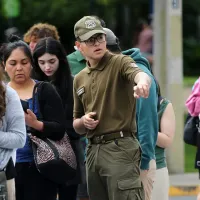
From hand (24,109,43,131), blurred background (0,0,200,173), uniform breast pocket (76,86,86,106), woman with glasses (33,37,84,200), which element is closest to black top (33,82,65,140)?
hand (24,109,43,131)

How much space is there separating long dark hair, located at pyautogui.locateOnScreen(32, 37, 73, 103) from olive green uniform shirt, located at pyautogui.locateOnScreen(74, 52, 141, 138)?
1.46 m

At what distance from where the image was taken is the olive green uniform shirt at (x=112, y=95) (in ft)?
19.5

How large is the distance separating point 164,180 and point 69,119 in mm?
1144

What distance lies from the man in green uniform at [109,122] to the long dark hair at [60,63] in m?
1.42

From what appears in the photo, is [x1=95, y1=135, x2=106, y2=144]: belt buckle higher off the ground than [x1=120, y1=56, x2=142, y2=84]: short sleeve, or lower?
lower

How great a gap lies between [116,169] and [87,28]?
1.00 meters

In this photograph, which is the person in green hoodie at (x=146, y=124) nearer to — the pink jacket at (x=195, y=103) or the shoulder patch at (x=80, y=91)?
the shoulder patch at (x=80, y=91)

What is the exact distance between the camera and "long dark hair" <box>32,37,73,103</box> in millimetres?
7496

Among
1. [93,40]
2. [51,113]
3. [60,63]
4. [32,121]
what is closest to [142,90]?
[93,40]

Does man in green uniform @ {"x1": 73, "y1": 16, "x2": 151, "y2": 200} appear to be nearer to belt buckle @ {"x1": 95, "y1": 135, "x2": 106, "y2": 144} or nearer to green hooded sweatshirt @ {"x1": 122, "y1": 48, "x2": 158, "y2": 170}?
belt buckle @ {"x1": 95, "y1": 135, "x2": 106, "y2": 144}

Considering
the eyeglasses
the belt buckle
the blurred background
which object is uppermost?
the blurred background

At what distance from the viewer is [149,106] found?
627 centimetres

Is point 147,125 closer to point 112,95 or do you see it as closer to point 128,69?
point 112,95

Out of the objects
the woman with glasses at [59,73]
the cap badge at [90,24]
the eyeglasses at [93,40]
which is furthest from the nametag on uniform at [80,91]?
the woman with glasses at [59,73]
